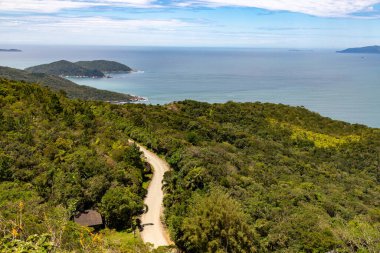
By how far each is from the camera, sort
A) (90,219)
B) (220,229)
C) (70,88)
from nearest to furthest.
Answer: (220,229), (90,219), (70,88)

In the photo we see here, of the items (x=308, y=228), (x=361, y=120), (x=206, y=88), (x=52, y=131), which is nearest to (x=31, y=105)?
(x=52, y=131)

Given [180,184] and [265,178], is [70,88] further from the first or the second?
[180,184]

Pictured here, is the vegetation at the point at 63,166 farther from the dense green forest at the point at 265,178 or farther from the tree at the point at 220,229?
the tree at the point at 220,229

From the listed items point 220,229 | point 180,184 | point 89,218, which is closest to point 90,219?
point 89,218

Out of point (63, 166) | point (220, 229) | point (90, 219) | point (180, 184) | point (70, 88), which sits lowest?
point (90, 219)

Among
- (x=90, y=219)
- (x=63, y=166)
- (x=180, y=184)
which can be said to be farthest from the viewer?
(x=180, y=184)

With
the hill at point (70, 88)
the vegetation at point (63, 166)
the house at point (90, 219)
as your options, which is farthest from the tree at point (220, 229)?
the hill at point (70, 88)

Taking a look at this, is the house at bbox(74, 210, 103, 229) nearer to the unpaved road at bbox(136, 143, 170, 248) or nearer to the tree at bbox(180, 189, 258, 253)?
the unpaved road at bbox(136, 143, 170, 248)
